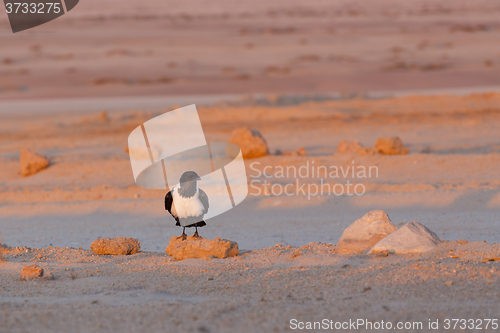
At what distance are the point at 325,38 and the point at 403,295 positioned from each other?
27929 mm

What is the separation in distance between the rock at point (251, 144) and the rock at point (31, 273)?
217 inches

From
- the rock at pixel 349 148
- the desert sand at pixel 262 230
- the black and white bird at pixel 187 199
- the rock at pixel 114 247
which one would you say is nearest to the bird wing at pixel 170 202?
the black and white bird at pixel 187 199

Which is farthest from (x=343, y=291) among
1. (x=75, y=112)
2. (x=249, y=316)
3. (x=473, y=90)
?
(x=473, y=90)

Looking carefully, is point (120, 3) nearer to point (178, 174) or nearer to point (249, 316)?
point (178, 174)

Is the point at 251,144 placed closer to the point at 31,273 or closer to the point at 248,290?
the point at 31,273

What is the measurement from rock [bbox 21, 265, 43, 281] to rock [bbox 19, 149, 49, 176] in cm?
540

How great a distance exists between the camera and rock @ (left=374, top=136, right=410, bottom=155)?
9539mm

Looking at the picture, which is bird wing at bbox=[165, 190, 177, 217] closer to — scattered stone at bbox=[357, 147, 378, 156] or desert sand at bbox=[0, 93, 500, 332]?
desert sand at bbox=[0, 93, 500, 332]

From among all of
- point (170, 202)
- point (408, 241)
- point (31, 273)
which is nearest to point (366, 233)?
point (408, 241)

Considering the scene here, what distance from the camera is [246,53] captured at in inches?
1018

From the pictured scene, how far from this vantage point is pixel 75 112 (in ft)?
50.5

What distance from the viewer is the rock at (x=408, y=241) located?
4.65m

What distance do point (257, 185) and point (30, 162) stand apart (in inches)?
144

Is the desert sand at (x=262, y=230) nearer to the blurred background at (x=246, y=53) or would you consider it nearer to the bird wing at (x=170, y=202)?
the bird wing at (x=170, y=202)
